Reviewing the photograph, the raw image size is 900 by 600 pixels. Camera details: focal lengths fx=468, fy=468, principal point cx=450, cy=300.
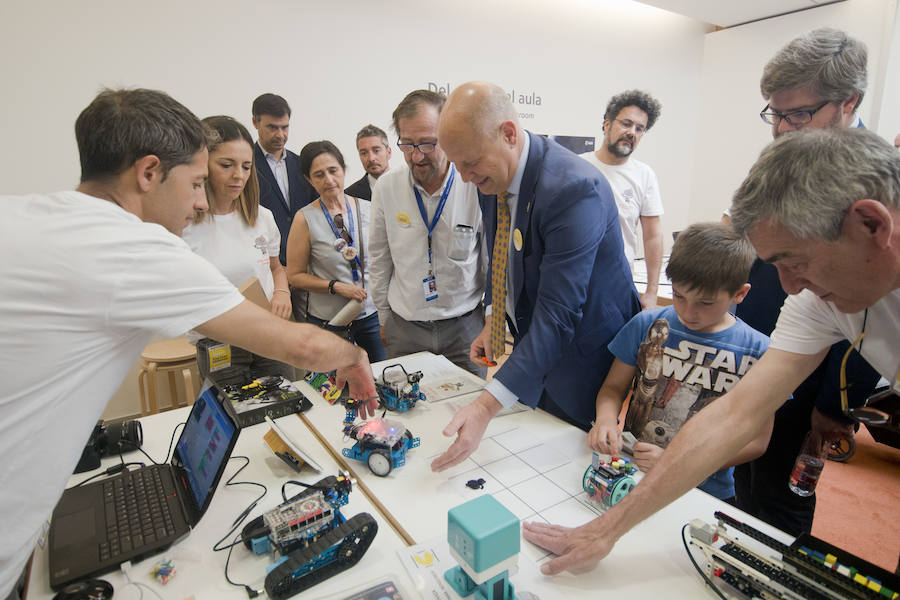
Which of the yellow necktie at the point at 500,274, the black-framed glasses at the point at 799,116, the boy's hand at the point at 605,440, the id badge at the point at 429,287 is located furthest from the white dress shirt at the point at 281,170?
the black-framed glasses at the point at 799,116

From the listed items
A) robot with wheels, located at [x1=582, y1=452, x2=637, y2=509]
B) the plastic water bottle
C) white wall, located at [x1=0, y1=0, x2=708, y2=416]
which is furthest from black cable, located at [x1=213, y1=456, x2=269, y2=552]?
white wall, located at [x1=0, y1=0, x2=708, y2=416]

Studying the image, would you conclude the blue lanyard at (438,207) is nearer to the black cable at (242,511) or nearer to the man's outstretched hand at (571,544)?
the black cable at (242,511)

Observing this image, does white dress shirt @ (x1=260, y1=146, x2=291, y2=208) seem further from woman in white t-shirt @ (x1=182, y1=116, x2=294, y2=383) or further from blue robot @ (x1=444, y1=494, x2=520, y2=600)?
blue robot @ (x1=444, y1=494, x2=520, y2=600)

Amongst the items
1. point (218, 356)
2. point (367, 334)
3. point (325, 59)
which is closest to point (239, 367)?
point (218, 356)

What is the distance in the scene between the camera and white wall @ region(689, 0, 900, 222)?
15.1 ft

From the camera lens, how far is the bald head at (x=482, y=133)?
146 cm

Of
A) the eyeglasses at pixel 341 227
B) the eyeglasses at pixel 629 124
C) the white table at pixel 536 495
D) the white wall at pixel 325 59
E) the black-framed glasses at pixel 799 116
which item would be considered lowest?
the white table at pixel 536 495

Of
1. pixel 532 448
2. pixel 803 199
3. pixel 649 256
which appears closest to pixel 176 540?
pixel 532 448

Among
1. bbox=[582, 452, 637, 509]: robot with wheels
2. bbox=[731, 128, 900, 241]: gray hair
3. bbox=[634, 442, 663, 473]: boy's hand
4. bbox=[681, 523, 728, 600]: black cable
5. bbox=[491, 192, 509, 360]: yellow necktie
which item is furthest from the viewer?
bbox=[491, 192, 509, 360]: yellow necktie

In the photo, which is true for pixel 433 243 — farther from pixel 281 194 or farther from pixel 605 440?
pixel 281 194

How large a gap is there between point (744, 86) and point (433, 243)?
5.29 meters

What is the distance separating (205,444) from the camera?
1142 millimetres

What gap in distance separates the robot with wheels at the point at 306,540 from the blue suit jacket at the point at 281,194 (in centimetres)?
245

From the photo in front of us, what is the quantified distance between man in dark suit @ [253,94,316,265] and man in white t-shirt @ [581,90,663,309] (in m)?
2.05
